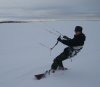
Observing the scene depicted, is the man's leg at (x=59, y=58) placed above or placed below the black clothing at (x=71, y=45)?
below

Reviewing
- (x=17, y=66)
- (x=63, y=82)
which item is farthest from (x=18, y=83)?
(x=17, y=66)

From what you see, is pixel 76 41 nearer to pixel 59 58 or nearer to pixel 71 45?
pixel 71 45

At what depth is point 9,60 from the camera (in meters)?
11.1

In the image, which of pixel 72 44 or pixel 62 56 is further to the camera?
pixel 62 56

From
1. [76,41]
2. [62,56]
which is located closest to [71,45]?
[76,41]

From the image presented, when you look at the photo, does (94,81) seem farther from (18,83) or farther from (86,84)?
(18,83)

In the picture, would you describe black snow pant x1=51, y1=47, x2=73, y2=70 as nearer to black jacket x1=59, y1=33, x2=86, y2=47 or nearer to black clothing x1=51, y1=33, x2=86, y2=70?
black clothing x1=51, y1=33, x2=86, y2=70

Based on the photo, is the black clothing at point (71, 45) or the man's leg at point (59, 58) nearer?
the black clothing at point (71, 45)

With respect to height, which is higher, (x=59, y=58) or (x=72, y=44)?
(x=72, y=44)

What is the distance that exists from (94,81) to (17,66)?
10.1ft

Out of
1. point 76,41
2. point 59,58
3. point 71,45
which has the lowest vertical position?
point 59,58

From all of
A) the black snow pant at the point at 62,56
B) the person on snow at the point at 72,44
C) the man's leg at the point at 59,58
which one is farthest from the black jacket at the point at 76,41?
the man's leg at the point at 59,58

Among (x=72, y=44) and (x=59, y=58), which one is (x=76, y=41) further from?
(x=59, y=58)

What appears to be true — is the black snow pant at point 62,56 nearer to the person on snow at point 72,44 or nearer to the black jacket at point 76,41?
the person on snow at point 72,44
